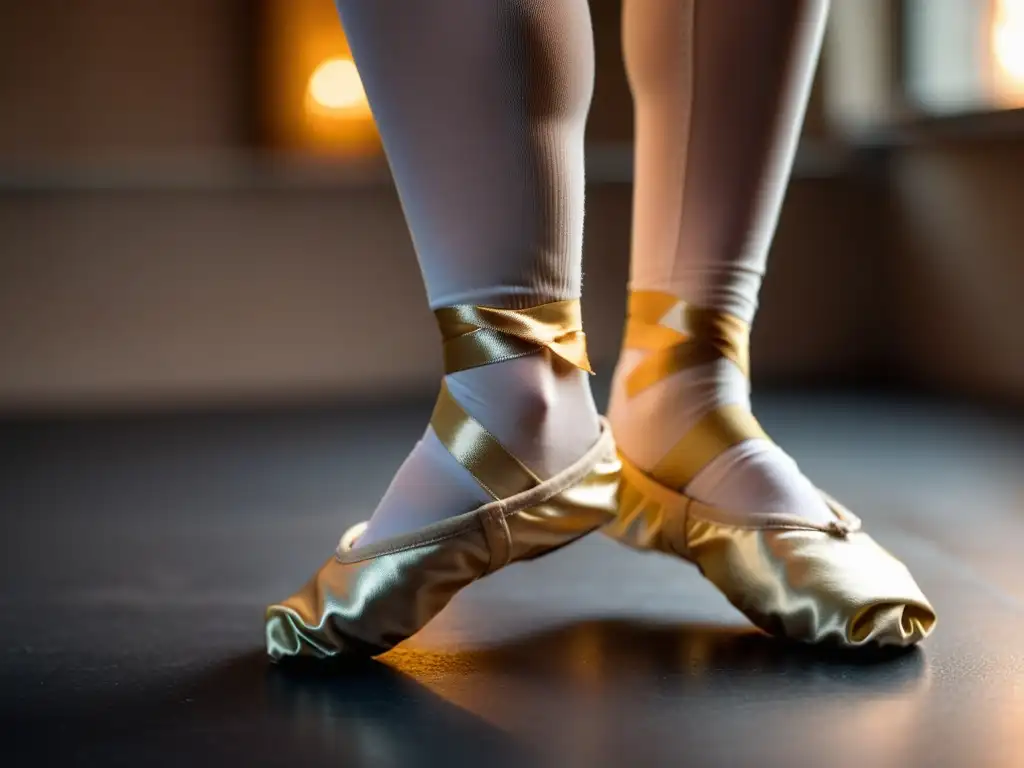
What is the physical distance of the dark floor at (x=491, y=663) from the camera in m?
0.64

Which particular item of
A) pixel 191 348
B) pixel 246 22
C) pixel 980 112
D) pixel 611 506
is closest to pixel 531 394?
pixel 611 506

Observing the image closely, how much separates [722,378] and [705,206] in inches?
4.7

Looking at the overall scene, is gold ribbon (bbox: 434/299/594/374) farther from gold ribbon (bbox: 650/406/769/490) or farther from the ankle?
gold ribbon (bbox: 650/406/769/490)

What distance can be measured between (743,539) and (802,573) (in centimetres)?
5

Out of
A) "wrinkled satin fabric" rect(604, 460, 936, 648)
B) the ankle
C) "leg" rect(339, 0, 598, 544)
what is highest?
"leg" rect(339, 0, 598, 544)

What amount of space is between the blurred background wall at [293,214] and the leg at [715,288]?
1.55 meters

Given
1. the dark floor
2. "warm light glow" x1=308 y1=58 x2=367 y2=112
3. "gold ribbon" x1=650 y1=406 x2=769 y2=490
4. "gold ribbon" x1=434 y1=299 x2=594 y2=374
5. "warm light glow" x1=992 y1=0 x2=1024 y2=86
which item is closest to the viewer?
the dark floor

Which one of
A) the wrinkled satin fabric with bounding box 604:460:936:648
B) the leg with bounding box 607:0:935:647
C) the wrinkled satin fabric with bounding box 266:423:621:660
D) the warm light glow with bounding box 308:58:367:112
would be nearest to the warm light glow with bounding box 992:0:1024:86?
the warm light glow with bounding box 308:58:367:112

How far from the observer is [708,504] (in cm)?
86

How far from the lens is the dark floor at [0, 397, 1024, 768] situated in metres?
0.64

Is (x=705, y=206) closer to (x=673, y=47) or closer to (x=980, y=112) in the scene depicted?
(x=673, y=47)

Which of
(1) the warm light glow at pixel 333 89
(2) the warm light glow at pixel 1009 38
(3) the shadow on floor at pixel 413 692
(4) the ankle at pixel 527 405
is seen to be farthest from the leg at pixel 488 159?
(1) the warm light glow at pixel 333 89

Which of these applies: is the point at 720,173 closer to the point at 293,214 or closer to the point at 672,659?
the point at 672,659

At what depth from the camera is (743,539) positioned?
825 millimetres
